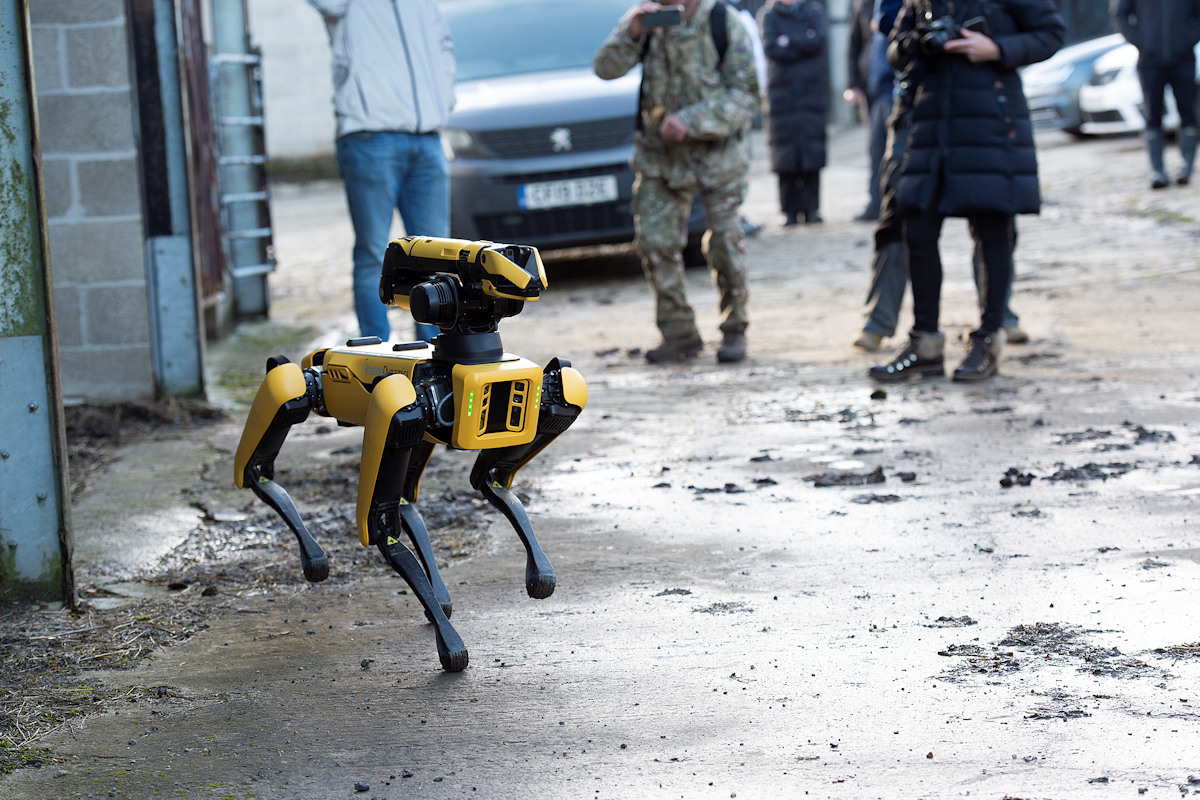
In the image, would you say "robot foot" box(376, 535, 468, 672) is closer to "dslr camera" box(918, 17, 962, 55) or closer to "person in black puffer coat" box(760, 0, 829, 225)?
"dslr camera" box(918, 17, 962, 55)

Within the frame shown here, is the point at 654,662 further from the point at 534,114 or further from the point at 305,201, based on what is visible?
the point at 305,201

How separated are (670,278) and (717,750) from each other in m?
3.98

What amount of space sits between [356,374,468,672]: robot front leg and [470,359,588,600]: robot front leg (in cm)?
15

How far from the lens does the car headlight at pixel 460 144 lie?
820 centimetres

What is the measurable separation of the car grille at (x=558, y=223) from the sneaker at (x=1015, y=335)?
2800 millimetres

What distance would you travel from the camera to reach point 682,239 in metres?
6.10

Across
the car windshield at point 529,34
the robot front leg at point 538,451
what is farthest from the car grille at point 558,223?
the robot front leg at point 538,451

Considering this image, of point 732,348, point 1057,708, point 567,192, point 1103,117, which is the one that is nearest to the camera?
point 1057,708

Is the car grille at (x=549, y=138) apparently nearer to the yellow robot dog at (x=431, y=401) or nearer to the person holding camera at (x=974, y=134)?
the person holding camera at (x=974, y=134)

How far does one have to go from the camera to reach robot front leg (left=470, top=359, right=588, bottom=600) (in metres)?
2.71

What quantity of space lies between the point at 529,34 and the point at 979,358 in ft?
15.6

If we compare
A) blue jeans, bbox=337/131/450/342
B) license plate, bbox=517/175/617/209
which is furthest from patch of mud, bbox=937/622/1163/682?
license plate, bbox=517/175/617/209

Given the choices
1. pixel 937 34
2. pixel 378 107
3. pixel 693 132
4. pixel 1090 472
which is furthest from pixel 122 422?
pixel 1090 472

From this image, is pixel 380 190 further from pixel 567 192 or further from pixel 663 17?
pixel 567 192
